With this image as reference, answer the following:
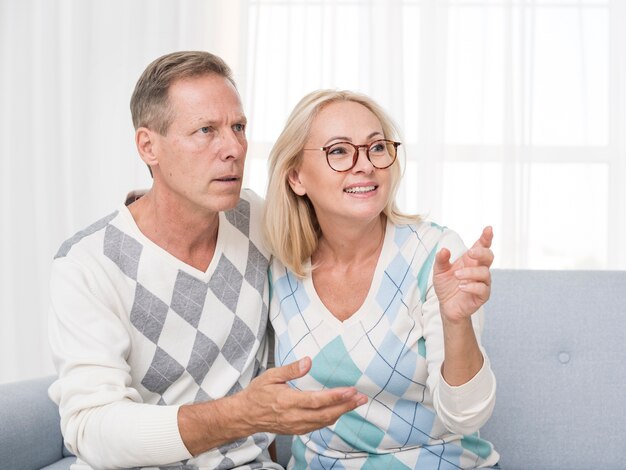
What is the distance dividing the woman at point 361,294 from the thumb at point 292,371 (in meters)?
0.40

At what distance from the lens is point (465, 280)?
4.68 ft

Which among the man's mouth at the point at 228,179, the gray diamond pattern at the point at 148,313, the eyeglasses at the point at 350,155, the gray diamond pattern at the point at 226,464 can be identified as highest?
the eyeglasses at the point at 350,155

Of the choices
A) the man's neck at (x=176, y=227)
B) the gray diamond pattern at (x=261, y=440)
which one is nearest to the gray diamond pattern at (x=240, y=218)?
the man's neck at (x=176, y=227)

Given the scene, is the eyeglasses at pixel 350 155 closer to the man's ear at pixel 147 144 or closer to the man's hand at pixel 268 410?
the man's ear at pixel 147 144

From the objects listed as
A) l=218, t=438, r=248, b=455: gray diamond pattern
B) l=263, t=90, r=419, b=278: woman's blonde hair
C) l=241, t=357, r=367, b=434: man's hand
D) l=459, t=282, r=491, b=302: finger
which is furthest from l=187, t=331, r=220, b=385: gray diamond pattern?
l=459, t=282, r=491, b=302: finger

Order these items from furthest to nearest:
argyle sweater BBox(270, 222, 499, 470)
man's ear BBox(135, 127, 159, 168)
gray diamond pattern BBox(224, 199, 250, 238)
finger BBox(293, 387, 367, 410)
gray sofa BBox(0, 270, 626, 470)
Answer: gray sofa BBox(0, 270, 626, 470), gray diamond pattern BBox(224, 199, 250, 238), man's ear BBox(135, 127, 159, 168), argyle sweater BBox(270, 222, 499, 470), finger BBox(293, 387, 367, 410)

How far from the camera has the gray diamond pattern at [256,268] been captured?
6.39ft

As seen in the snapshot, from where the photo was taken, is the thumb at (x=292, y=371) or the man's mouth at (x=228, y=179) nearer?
the thumb at (x=292, y=371)

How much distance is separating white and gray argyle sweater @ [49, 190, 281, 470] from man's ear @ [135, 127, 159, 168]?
→ 0.45 feet


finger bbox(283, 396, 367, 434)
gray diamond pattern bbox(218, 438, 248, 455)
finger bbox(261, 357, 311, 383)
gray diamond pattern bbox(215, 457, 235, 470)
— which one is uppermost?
finger bbox(261, 357, 311, 383)

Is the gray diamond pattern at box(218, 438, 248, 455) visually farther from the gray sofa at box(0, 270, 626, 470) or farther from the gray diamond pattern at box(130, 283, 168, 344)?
the gray sofa at box(0, 270, 626, 470)

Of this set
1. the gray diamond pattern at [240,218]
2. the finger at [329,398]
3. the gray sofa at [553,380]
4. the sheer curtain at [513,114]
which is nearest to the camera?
the finger at [329,398]

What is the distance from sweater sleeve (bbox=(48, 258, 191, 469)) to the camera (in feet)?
5.13

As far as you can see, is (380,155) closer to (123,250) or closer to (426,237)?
(426,237)
